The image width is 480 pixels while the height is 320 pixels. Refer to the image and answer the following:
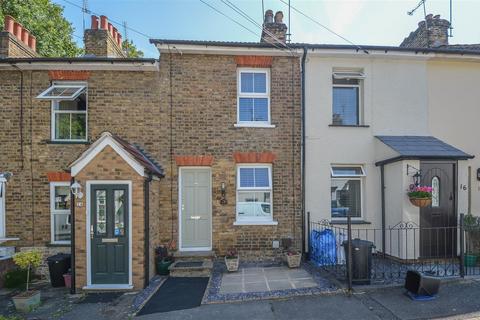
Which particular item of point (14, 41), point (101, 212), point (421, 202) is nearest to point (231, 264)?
point (101, 212)

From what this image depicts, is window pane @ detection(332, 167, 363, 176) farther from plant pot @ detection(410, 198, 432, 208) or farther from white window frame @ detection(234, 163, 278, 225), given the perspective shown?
white window frame @ detection(234, 163, 278, 225)

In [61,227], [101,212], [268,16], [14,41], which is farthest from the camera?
[268,16]

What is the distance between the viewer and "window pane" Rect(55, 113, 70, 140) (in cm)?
848

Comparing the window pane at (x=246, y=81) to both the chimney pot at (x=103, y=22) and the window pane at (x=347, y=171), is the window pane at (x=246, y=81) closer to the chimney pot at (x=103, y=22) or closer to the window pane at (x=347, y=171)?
the window pane at (x=347, y=171)

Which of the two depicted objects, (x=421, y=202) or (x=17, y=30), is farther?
(x=17, y=30)

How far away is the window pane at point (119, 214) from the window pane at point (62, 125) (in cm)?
308

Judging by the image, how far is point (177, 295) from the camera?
6176 mm

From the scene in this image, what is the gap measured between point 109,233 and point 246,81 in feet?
17.4

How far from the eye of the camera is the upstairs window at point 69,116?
8370mm

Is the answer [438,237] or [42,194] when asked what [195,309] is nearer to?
[42,194]

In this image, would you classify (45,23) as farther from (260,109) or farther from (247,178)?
(247,178)

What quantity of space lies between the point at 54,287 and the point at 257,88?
7115mm

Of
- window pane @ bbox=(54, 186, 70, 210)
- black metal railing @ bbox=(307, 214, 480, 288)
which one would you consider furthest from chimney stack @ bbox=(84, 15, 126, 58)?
black metal railing @ bbox=(307, 214, 480, 288)

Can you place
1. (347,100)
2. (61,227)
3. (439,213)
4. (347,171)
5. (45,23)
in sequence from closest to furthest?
(439,213)
(61,227)
(347,171)
(347,100)
(45,23)
